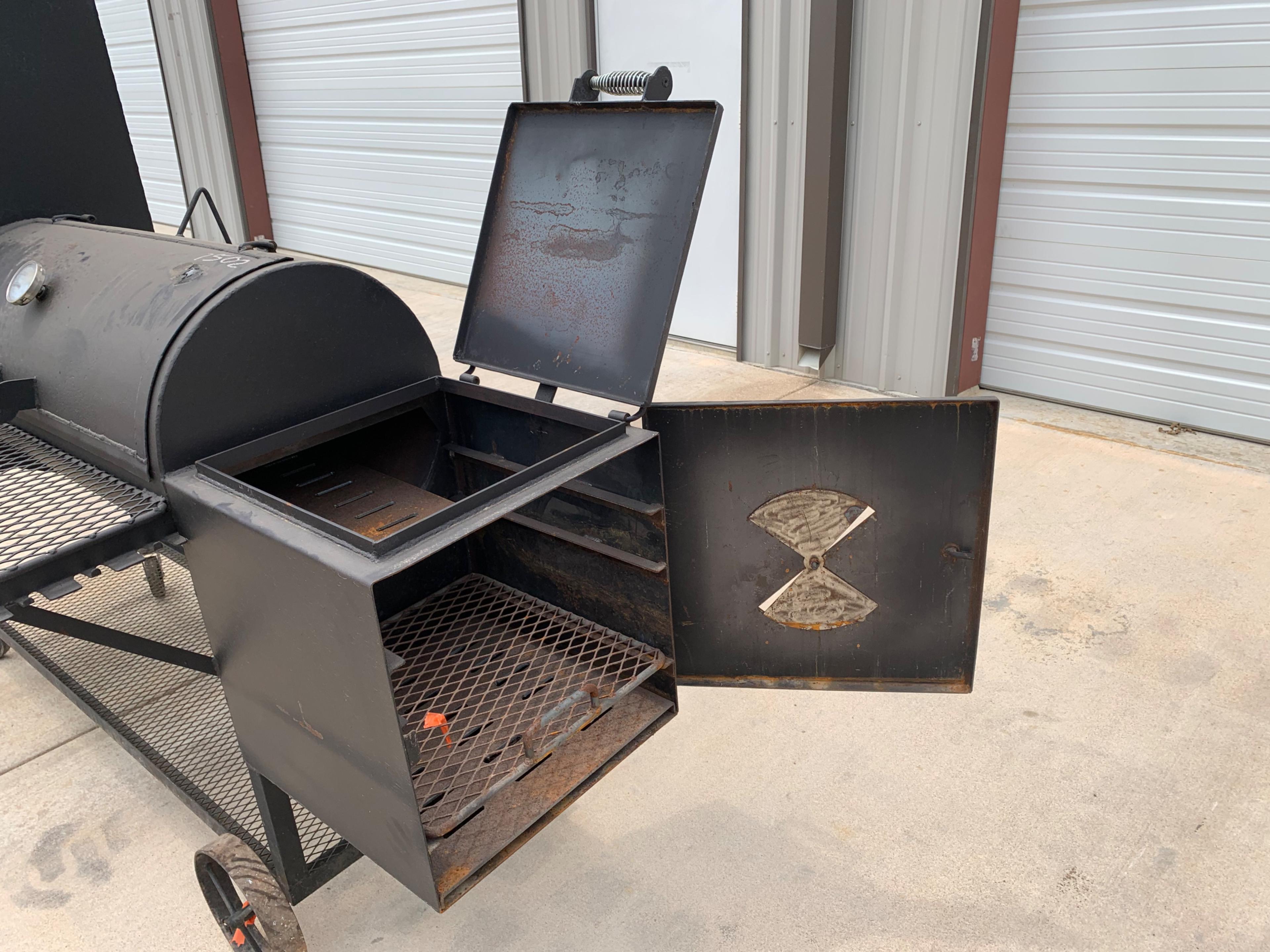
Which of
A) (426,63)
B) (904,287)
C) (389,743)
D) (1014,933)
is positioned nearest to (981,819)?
(1014,933)

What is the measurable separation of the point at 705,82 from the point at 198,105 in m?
5.20

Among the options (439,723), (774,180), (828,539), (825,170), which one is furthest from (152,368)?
(774,180)

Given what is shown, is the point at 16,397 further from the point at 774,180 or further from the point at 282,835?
the point at 774,180

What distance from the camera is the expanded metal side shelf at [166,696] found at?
1.93 metres

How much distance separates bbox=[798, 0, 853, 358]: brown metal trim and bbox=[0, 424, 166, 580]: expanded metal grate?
327cm

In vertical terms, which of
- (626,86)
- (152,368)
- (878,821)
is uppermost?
(626,86)

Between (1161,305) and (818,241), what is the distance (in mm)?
1476

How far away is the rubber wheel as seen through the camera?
1.53 m

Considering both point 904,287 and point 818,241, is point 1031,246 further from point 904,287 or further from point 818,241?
point 818,241

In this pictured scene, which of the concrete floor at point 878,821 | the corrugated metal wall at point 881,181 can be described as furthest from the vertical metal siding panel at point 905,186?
the concrete floor at point 878,821

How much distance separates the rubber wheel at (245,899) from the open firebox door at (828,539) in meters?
0.84

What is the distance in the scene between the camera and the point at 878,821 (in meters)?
1.98

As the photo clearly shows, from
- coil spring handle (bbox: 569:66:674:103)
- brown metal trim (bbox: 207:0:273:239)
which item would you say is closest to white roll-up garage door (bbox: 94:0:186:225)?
brown metal trim (bbox: 207:0:273:239)

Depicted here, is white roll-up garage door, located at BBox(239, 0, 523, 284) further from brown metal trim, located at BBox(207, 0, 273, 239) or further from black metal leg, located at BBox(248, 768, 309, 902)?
black metal leg, located at BBox(248, 768, 309, 902)
